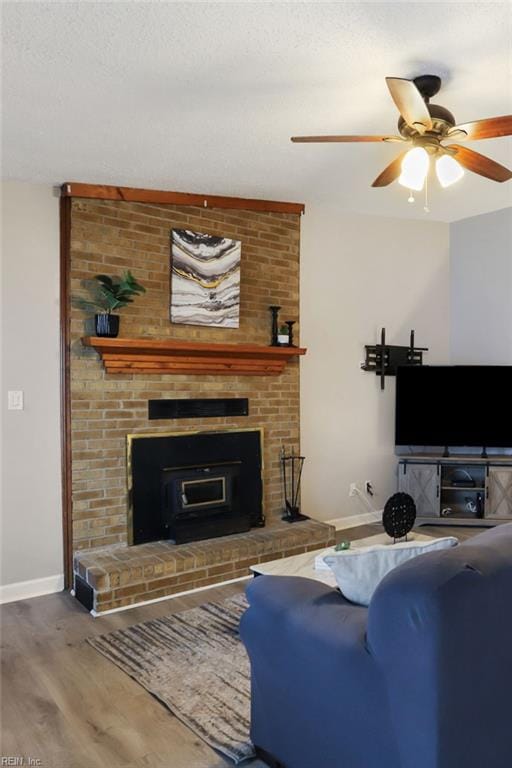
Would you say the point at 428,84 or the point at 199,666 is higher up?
the point at 428,84

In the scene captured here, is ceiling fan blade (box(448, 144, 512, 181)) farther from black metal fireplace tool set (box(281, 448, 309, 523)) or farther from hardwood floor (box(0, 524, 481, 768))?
hardwood floor (box(0, 524, 481, 768))

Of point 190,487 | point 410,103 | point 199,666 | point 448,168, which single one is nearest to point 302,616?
point 199,666

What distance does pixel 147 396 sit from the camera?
12.5 feet

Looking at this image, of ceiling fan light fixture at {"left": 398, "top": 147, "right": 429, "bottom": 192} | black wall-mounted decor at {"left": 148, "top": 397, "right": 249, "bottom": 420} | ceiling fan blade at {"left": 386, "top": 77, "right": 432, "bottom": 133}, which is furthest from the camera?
black wall-mounted decor at {"left": 148, "top": 397, "right": 249, "bottom": 420}

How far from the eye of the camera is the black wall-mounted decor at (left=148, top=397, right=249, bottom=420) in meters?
3.84

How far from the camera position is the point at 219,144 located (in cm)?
312

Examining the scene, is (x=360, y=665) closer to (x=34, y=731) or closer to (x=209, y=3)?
(x=34, y=731)

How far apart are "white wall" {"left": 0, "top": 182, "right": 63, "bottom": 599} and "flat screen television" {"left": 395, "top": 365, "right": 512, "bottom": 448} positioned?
2.85 m

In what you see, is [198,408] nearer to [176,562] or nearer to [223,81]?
[176,562]

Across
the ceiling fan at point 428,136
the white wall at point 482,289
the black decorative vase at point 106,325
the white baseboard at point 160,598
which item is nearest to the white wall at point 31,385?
the black decorative vase at point 106,325

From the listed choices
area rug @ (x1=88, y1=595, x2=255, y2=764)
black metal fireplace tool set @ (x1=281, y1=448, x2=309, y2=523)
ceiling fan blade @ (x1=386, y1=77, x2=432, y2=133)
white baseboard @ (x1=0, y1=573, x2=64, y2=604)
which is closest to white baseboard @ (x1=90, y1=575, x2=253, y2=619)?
area rug @ (x1=88, y1=595, x2=255, y2=764)

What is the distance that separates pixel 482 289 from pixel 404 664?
14.8 ft

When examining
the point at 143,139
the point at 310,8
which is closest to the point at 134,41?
the point at 310,8

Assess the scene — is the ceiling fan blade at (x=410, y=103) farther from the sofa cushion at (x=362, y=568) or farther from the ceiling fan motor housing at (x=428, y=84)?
the sofa cushion at (x=362, y=568)
